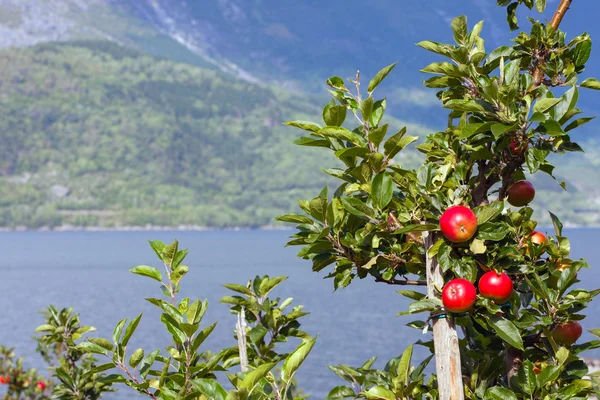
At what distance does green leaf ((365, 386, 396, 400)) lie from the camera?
3152mm

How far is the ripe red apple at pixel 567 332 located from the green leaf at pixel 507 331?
44 centimetres

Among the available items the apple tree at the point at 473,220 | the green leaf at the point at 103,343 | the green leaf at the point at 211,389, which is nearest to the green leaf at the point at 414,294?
the apple tree at the point at 473,220

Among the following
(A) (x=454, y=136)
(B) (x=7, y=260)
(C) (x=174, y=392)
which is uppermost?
(A) (x=454, y=136)

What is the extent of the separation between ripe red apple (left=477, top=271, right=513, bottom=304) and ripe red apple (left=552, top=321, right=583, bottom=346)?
435 millimetres

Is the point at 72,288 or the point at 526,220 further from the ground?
the point at 526,220

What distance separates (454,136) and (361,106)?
0.60 m

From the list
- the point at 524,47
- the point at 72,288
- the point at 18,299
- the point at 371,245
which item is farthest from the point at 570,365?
the point at 72,288

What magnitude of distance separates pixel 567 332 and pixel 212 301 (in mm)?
87679

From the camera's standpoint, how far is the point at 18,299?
99.5 metres

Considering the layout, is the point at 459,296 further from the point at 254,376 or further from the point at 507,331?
the point at 254,376

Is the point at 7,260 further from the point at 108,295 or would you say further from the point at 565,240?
the point at 565,240

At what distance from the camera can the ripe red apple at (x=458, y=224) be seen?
9.49ft

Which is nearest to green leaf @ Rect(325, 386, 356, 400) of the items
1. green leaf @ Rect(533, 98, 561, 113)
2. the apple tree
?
the apple tree

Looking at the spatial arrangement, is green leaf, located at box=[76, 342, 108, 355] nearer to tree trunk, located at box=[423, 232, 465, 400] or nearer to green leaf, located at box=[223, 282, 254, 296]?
green leaf, located at box=[223, 282, 254, 296]
